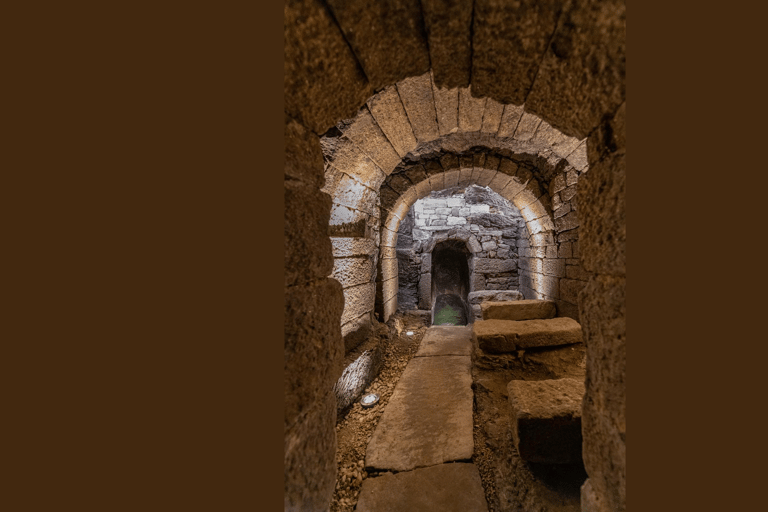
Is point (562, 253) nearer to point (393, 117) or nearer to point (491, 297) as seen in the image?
point (491, 297)

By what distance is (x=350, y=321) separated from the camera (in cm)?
341

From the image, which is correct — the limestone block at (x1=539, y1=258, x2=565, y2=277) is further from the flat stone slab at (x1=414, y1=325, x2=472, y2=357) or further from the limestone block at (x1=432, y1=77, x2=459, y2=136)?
the limestone block at (x1=432, y1=77, x2=459, y2=136)

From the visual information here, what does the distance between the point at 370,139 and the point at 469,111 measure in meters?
0.95

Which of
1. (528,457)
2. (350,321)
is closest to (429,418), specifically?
(528,457)

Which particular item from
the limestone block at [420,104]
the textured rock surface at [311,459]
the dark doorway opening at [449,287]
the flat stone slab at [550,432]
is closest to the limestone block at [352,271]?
the limestone block at [420,104]

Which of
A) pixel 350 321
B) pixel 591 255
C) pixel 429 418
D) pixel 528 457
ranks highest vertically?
pixel 591 255

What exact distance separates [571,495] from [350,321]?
2390 millimetres

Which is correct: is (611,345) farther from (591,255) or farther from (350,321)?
(350,321)

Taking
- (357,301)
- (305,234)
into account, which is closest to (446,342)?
(357,301)

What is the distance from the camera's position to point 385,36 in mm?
1124

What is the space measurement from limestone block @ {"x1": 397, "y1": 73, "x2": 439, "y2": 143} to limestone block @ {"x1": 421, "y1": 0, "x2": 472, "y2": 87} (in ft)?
2.52

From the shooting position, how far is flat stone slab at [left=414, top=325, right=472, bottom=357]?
3947mm

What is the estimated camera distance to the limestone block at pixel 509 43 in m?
0.99

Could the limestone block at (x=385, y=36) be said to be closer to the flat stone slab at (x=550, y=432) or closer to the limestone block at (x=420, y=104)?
the limestone block at (x=420, y=104)
